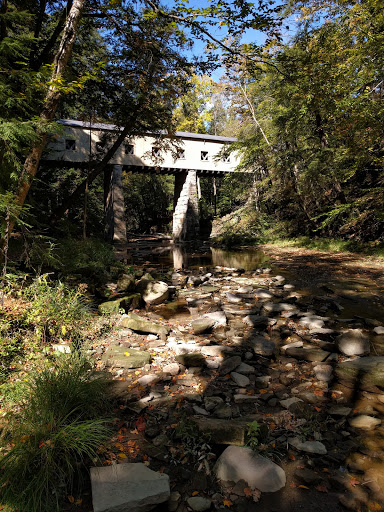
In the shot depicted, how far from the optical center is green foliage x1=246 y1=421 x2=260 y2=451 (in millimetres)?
2246

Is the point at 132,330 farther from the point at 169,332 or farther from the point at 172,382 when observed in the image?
the point at 172,382

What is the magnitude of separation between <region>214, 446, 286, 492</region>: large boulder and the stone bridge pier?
76.0ft

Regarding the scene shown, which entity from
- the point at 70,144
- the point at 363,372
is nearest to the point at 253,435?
the point at 363,372

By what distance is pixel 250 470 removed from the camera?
6.68 ft

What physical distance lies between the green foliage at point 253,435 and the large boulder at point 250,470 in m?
0.08

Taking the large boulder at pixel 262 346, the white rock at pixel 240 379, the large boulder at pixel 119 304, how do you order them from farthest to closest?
the large boulder at pixel 119 304 → the large boulder at pixel 262 346 → the white rock at pixel 240 379

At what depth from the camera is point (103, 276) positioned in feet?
26.1

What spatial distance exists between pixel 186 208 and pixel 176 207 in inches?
61.6

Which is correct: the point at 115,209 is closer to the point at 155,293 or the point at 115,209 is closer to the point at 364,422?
the point at 155,293

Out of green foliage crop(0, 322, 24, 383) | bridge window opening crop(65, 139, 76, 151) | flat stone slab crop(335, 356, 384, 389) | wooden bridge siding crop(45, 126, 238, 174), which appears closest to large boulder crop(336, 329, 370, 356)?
flat stone slab crop(335, 356, 384, 389)

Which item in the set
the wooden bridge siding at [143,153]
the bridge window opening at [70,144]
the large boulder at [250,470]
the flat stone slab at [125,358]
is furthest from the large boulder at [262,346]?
the bridge window opening at [70,144]

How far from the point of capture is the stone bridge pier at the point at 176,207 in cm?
2433

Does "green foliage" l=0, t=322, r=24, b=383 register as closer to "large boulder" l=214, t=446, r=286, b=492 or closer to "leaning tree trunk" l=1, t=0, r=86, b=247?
"leaning tree trunk" l=1, t=0, r=86, b=247

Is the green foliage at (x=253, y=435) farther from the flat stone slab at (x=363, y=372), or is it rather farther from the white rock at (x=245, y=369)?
the flat stone slab at (x=363, y=372)
